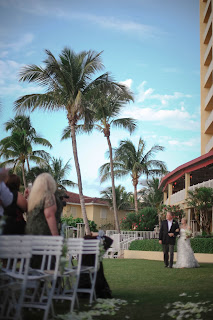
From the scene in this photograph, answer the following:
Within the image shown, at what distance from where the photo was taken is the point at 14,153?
1623 inches

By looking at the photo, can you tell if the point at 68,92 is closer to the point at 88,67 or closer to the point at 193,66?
the point at 88,67

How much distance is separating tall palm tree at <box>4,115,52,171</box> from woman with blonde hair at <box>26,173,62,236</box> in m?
36.6

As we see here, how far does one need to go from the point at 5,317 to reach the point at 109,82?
24.4 meters

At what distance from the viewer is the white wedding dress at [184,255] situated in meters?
16.9

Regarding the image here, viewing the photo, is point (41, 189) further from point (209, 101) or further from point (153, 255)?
point (209, 101)

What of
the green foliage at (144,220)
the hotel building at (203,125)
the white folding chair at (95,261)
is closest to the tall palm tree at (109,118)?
the green foliage at (144,220)

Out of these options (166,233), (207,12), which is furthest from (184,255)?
(207,12)

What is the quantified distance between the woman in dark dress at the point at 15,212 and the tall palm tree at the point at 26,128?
1411 inches

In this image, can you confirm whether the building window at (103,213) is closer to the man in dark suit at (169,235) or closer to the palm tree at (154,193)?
the palm tree at (154,193)

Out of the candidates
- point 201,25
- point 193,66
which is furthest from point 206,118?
point 201,25

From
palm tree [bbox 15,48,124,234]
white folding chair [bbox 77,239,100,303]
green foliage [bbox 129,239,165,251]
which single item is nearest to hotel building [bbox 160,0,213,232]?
green foliage [bbox 129,239,165,251]

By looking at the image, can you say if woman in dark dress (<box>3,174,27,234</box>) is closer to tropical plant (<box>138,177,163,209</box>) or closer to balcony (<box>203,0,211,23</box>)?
balcony (<box>203,0,211,23</box>)

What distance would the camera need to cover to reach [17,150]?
40.9 metres

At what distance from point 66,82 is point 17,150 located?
15.1m
